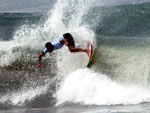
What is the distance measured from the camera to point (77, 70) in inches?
388

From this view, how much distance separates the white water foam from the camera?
8.27 m

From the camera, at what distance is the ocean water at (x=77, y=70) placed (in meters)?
8.46

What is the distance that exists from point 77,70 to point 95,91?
1.31 meters

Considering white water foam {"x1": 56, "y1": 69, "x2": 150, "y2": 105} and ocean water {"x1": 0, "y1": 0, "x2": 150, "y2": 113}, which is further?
ocean water {"x1": 0, "y1": 0, "x2": 150, "y2": 113}

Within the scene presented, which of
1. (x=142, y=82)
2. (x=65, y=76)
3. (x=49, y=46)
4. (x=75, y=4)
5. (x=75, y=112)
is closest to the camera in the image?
(x=75, y=112)

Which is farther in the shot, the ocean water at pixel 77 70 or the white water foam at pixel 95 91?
the ocean water at pixel 77 70

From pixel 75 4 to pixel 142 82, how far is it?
25.2ft

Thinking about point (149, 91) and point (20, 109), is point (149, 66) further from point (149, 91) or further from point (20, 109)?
point (20, 109)

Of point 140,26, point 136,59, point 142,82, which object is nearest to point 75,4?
point 140,26

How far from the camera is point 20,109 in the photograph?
8766 mm

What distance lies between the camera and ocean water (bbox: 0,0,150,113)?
27.8ft

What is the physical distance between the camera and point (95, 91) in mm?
8812

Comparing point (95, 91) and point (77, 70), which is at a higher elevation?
point (77, 70)

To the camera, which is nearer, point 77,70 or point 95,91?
point 95,91
